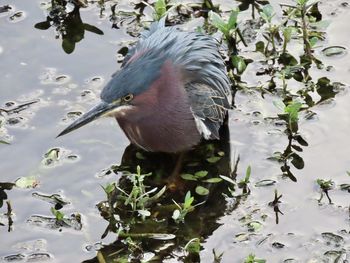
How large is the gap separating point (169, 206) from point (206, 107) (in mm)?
690

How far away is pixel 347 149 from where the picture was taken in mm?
6199

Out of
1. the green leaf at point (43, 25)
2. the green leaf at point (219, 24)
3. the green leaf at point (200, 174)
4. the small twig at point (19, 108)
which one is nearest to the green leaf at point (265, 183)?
the green leaf at point (200, 174)

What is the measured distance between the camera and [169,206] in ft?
19.0

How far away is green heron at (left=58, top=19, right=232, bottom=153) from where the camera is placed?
561 centimetres

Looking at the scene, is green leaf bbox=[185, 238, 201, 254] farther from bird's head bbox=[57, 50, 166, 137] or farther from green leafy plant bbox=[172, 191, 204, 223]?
bird's head bbox=[57, 50, 166, 137]

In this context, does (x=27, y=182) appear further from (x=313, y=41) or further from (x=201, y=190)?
(x=313, y=41)

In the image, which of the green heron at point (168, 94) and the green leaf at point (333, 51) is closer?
the green heron at point (168, 94)

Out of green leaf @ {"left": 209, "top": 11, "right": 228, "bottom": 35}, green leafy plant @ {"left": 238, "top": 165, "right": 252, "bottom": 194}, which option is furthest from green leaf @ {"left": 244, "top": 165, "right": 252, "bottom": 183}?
green leaf @ {"left": 209, "top": 11, "right": 228, "bottom": 35}

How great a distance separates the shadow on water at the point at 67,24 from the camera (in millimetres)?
7157

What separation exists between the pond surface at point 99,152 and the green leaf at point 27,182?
20 mm

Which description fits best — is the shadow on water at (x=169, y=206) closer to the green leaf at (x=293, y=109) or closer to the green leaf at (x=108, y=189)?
the green leaf at (x=108, y=189)

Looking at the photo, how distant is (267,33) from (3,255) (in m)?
2.88

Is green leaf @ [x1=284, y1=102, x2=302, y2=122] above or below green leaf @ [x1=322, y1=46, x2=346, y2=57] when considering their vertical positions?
above

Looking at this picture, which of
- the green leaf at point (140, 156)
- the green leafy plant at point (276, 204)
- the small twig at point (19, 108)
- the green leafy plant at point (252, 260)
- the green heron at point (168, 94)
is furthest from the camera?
the small twig at point (19, 108)
